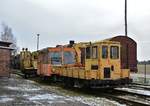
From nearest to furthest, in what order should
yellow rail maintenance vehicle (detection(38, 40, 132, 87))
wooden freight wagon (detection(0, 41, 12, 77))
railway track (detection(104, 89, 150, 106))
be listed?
railway track (detection(104, 89, 150, 106)), yellow rail maintenance vehicle (detection(38, 40, 132, 87)), wooden freight wagon (detection(0, 41, 12, 77))

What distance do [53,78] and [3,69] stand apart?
13301 mm

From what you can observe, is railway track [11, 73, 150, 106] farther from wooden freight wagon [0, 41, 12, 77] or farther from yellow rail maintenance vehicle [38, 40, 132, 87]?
wooden freight wagon [0, 41, 12, 77]

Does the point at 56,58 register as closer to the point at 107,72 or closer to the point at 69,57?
the point at 69,57

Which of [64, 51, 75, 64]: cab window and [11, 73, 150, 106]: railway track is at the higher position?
[64, 51, 75, 64]: cab window

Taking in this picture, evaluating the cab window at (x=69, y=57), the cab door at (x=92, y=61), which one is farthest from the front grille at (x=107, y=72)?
the cab window at (x=69, y=57)

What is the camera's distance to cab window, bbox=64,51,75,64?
27.1 metres

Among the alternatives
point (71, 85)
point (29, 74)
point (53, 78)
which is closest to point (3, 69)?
point (29, 74)

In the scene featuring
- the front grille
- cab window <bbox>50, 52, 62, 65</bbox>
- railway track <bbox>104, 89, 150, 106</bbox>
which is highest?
cab window <bbox>50, 52, 62, 65</bbox>

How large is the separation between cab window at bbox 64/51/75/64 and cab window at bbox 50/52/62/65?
0.53m

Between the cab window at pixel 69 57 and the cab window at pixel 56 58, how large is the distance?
0.53 meters

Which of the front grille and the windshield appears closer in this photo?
the front grille

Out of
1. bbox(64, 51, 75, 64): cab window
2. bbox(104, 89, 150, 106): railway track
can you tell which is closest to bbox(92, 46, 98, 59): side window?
bbox(104, 89, 150, 106): railway track

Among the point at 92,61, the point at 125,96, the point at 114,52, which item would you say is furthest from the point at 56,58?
the point at 125,96

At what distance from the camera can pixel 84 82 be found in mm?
21453
